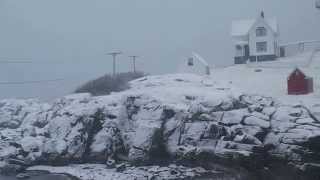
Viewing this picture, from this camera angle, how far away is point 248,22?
148 feet

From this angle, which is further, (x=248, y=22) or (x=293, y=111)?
(x=248, y=22)

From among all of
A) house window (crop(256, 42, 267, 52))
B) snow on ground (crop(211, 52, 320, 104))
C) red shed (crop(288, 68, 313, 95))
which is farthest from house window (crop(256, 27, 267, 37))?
red shed (crop(288, 68, 313, 95))

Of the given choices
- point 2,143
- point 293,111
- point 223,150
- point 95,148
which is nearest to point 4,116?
point 2,143

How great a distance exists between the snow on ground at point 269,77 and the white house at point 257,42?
4.05 meters

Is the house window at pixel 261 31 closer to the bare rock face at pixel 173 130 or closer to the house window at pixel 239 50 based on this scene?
the house window at pixel 239 50

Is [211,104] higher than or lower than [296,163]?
higher

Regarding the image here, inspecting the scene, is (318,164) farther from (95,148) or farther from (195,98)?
(95,148)

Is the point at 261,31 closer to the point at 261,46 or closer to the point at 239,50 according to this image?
the point at 261,46

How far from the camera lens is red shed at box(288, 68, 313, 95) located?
26312mm

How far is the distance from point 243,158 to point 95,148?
28.2 feet

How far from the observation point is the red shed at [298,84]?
26312mm

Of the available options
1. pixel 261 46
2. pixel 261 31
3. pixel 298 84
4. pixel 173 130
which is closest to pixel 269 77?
pixel 298 84

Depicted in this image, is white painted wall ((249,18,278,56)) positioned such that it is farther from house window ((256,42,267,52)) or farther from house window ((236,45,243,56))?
house window ((236,45,243,56))

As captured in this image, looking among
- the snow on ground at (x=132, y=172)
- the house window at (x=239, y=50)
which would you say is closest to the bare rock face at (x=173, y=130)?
the snow on ground at (x=132, y=172)
